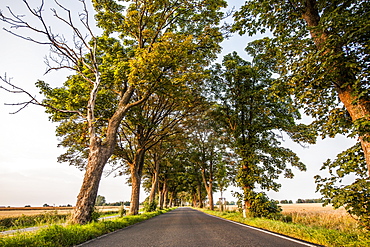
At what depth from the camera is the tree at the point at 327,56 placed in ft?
14.8

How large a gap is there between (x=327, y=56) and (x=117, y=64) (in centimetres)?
896

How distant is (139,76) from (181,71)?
3090mm

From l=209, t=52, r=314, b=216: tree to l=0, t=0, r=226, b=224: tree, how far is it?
8.97 feet

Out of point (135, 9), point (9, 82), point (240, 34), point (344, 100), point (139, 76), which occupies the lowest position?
point (344, 100)

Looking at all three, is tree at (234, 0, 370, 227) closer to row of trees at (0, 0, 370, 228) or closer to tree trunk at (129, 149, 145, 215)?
row of trees at (0, 0, 370, 228)

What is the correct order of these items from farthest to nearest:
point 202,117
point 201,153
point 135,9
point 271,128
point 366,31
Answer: point 201,153 → point 202,117 → point 271,128 → point 135,9 → point 366,31

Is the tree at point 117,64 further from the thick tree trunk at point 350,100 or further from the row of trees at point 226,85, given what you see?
the thick tree trunk at point 350,100

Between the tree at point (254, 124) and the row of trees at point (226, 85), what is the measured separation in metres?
0.07

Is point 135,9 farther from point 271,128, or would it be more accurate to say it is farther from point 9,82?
point 271,128

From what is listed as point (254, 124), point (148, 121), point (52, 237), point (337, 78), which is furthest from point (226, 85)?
point (52, 237)

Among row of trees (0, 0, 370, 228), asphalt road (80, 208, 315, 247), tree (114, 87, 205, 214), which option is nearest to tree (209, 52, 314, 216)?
row of trees (0, 0, 370, 228)

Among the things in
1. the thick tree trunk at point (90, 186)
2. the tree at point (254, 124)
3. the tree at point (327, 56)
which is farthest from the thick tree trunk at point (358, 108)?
the thick tree trunk at point (90, 186)

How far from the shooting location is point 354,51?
4746 millimetres

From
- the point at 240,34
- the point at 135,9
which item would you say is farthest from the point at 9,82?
the point at 240,34
